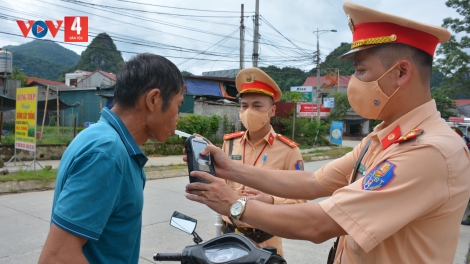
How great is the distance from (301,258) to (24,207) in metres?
4.57

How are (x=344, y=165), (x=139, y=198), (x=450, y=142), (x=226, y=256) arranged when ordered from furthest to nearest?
(x=344, y=165)
(x=139, y=198)
(x=450, y=142)
(x=226, y=256)

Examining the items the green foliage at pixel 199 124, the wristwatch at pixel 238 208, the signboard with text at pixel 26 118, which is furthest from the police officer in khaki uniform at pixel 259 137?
the green foliage at pixel 199 124

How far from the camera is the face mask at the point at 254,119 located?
3.25 m

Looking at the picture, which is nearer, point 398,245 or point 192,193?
point 398,245

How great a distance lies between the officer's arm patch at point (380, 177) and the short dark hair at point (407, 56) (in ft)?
1.51

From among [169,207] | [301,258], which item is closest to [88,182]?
[301,258]

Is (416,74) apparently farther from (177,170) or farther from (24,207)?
(177,170)


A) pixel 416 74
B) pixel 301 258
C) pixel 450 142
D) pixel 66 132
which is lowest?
pixel 301 258

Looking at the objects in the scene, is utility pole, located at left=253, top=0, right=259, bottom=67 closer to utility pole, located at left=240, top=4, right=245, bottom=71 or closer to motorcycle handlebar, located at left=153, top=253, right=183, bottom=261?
utility pole, located at left=240, top=4, right=245, bottom=71

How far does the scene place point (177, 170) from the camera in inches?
415

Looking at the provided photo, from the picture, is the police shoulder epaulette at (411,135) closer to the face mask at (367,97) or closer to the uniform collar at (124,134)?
the face mask at (367,97)

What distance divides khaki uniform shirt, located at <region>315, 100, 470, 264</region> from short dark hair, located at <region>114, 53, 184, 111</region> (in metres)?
0.81

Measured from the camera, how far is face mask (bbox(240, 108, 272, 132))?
3246 mm

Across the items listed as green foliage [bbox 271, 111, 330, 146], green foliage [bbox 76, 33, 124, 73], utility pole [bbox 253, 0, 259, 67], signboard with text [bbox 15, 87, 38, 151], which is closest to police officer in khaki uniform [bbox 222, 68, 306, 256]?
signboard with text [bbox 15, 87, 38, 151]
